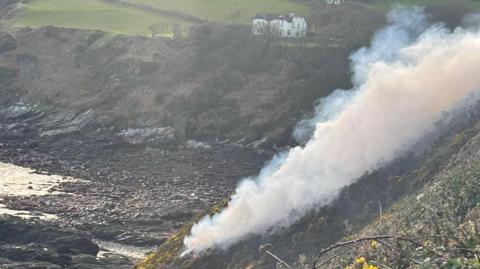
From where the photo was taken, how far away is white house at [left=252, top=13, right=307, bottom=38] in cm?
9300

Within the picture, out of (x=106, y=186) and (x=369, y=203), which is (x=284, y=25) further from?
(x=369, y=203)

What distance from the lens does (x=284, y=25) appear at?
94.4 meters

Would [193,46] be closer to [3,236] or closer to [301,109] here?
[301,109]

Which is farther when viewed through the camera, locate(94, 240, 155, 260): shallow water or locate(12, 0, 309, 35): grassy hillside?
locate(12, 0, 309, 35): grassy hillside

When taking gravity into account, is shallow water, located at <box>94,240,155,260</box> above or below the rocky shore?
above

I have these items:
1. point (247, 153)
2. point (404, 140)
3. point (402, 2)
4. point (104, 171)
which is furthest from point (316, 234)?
point (402, 2)

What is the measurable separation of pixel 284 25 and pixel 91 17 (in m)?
37.2

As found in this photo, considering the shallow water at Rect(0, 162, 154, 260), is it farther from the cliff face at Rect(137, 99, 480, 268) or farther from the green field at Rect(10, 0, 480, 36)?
the green field at Rect(10, 0, 480, 36)

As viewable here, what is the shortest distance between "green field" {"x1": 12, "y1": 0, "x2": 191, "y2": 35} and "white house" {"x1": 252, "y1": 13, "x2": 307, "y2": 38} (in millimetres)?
13679

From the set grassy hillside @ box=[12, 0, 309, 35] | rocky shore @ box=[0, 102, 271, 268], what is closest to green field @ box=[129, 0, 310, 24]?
grassy hillside @ box=[12, 0, 309, 35]

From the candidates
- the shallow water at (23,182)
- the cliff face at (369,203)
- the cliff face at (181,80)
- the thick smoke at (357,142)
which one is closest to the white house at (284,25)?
the cliff face at (181,80)

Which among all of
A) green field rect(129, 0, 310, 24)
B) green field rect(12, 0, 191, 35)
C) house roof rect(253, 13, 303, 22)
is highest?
house roof rect(253, 13, 303, 22)

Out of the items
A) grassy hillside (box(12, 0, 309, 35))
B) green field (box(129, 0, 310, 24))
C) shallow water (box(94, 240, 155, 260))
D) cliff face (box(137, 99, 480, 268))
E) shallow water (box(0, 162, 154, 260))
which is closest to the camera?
Answer: cliff face (box(137, 99, 480, 268))

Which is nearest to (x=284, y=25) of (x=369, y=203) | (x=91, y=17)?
(x=91, y=17)
